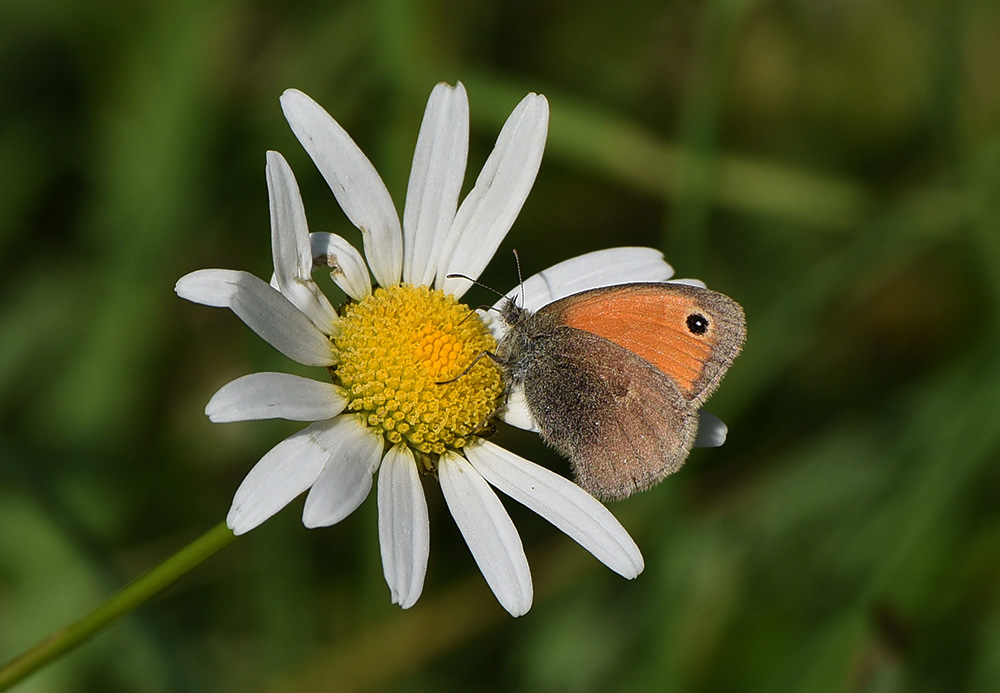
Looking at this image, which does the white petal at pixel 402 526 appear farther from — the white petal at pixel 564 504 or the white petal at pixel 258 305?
the white petal at pixel 258 305

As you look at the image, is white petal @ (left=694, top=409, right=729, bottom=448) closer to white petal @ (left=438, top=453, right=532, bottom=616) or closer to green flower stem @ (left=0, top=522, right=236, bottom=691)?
white petal @ (left=438, top=453, right=532, bottom=616)

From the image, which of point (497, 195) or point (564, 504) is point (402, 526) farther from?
point (497, 195)

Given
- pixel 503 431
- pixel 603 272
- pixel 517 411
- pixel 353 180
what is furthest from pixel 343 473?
pixel 503 431

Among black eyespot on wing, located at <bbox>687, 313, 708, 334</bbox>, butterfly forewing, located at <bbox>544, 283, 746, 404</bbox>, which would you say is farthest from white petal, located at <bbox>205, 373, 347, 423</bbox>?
black eyespot on wing, located at <bbox>687, 313, 708, 334</bbox>

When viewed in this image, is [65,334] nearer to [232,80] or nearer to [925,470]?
[232,80]

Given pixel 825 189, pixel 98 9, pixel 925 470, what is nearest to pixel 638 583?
pixel 925 470

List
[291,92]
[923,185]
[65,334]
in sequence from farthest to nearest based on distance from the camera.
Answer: [923,185]
[65,334]
[291,92]
